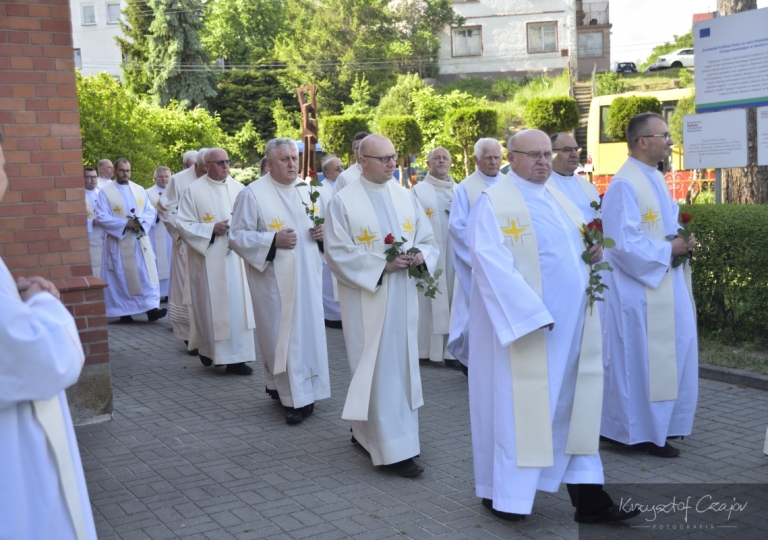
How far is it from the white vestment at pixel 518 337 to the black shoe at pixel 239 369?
465 centimetres

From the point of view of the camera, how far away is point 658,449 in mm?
5805

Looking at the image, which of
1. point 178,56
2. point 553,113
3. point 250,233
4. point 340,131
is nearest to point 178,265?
point 250,233

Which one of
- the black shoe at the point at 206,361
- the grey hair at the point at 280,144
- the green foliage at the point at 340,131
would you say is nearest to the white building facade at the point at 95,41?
the green foliage at the point at 340,131

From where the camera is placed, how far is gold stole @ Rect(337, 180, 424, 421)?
5.59 meters

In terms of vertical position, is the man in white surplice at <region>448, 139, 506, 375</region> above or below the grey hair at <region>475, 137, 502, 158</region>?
below

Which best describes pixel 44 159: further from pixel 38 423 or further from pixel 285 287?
pixel 38 423

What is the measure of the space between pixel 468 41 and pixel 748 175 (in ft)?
153

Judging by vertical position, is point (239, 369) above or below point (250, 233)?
below

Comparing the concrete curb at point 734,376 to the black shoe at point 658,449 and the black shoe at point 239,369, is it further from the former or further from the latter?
the black shoe at point 239,369

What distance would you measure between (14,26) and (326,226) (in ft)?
9.23

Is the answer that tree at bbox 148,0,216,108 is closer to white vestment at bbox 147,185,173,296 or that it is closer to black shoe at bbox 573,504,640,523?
white vestment at bbox 147,185,173,296

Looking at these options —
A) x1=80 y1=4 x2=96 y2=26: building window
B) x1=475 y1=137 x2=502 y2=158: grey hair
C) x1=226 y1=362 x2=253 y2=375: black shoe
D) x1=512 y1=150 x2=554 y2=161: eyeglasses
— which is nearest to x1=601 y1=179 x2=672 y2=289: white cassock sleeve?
x1=512 y1=150 x2=554 y2=161: eyeglasses

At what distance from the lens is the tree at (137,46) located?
172 feet

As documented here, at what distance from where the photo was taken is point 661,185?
611 cm
